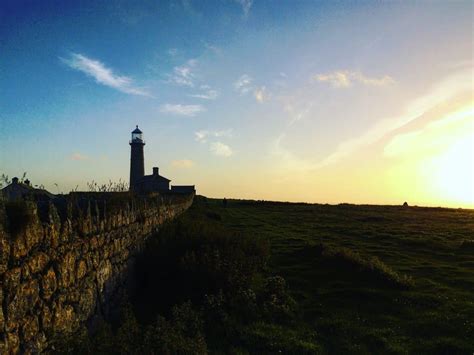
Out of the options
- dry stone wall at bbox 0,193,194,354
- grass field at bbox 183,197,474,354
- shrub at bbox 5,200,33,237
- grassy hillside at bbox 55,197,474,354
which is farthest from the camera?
grass field at bbox 183,197,474,354

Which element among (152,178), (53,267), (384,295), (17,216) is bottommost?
(384,295)

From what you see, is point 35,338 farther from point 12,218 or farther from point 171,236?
point 171,236

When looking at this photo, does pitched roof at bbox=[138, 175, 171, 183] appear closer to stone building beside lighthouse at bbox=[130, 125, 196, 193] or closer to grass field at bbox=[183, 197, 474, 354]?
stone building beside lighthouse at bbox=[130, 125, 196, 193]

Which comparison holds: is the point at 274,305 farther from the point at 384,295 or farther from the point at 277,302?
the point at 384,295

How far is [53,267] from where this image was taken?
5941 mm

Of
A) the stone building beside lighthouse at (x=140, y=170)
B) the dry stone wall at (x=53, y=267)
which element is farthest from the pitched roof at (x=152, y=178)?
the dry stone wall at (x=53, y=267)

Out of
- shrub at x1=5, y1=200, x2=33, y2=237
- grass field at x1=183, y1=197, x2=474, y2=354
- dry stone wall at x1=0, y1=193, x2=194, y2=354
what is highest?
shrub at x1=5, y1=200, x2=33, y2=237

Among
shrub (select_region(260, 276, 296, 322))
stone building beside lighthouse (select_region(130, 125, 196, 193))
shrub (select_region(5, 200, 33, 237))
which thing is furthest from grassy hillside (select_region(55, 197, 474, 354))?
stone building beside lighthouse (select_region(130, 125, 196, 193))

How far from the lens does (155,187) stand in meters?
69.1

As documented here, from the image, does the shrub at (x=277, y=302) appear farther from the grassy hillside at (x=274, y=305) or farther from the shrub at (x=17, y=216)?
the shrub at (x=17, y=216)

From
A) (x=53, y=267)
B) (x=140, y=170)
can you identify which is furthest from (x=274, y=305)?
(x=140, y=170)

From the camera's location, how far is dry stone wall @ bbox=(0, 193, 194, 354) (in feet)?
15.9

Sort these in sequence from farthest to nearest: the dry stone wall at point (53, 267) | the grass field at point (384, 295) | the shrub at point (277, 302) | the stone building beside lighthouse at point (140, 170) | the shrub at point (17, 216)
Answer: the stone building beside lighthouse at point (140, 170)
the shrub at point (277, 302)
the grass field at point (384, 295)
the shrub at point (17, 216)
the dry stone wall at point (53, 267)

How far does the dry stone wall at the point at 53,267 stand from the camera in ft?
15.9
